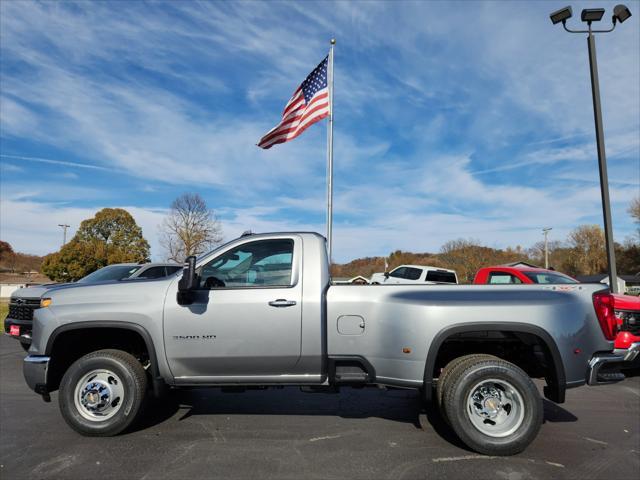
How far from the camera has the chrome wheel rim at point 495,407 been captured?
390cm

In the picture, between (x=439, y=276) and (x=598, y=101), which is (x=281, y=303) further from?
(x=439, y=276)

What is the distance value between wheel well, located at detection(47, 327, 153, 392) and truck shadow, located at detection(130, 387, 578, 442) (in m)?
0.79

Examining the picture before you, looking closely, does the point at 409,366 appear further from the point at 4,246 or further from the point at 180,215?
the point at 4,246

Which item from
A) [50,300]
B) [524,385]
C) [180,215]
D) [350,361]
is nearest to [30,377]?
[50,300]

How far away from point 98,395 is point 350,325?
2.50m

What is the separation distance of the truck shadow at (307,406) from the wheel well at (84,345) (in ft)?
2.59

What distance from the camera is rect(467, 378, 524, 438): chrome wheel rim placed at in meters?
3.90

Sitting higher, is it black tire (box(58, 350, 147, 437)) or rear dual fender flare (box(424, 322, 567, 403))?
rear dual fender flare (box(424, 322, 567, 403))

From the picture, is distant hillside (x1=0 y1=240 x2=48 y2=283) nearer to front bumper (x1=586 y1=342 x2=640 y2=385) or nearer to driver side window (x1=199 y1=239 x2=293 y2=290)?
driver side window (x1=199 y1=239 x2=293 y2=290)

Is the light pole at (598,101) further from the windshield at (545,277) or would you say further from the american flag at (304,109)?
the american flag at (304,109)

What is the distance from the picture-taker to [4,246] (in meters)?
84.7

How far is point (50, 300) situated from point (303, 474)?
294 centimetres

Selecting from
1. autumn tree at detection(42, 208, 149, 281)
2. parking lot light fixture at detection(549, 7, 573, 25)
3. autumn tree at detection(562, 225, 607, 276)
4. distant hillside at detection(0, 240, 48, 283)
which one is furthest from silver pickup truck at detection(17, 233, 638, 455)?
distant hillside at detection(0, 240, 48, 283)

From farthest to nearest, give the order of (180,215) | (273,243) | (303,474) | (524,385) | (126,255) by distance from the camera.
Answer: (126,255) → (180,215) → (273,243) → (524,385) → (303,474)
